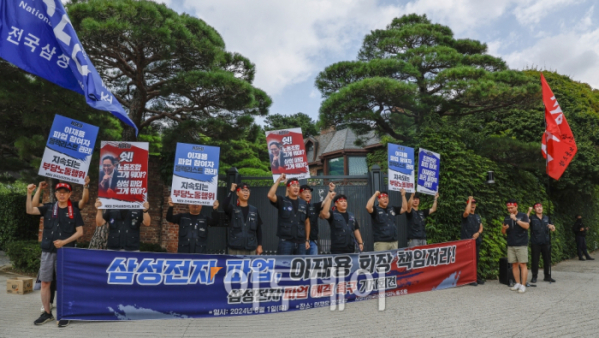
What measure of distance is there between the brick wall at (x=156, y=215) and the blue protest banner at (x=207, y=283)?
6237mm

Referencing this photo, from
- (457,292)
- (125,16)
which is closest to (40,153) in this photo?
(125,16)

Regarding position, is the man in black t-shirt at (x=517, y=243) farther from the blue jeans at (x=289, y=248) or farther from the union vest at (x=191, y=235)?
the union vest at (x=191, y=235)

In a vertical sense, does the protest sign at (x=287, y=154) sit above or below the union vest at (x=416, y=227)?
above

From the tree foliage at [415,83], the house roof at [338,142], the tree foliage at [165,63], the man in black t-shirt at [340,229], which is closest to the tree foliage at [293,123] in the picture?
the house roof at [338,142]

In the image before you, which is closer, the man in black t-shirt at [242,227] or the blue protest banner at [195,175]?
the man in black t-shirt at [242,227]

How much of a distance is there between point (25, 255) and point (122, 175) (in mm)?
5605

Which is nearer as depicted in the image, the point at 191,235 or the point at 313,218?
the point at 191,235

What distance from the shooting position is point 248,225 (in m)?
6.81

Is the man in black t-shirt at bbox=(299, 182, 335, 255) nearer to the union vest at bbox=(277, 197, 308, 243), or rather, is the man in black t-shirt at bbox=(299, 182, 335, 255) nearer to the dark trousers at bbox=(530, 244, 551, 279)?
the union vest at bbox=(277, 197, 308, 243)

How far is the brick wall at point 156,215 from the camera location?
11727mm

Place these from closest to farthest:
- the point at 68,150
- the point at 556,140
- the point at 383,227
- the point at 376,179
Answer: the point at 68,150 → the point at 383,227 → the point at 556,140 → the point at 376,179

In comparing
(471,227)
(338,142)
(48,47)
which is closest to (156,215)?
(48,47)

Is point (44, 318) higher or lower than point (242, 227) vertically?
lower

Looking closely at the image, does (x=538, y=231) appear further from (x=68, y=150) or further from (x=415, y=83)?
(x=68, y=150)
